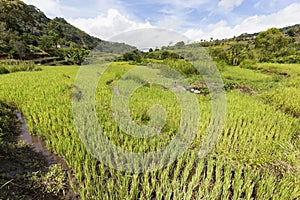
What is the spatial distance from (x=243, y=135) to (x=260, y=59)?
68.8 feet

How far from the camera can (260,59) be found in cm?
2086

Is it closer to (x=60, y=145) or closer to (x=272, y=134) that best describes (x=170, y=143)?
(x=60, y=145)

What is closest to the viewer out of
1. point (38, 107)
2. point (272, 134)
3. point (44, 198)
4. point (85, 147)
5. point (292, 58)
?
point (44, 198)

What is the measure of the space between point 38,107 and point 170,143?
3.84 m

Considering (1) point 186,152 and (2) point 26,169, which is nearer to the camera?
(2) point 26,169

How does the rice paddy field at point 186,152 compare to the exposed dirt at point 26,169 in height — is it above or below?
above

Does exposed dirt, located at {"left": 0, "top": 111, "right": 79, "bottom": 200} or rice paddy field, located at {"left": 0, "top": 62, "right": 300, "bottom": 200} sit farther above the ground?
rice paddy field, located at {"left": 0, "top": 62, "right": 300, "bottom": 200}

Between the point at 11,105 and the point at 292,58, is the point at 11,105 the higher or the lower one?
the lower one

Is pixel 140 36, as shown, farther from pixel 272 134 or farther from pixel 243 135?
pixel 272 134

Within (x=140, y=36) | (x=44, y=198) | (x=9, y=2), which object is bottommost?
(x=44, y=198)

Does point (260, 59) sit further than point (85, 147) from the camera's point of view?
Yes

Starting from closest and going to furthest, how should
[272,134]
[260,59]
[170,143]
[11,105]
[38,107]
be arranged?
1. [170,143]
2. [272,134]
3. [38,107]
4. [11,105]
5. [260,59]

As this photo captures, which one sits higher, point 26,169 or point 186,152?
point 186,152

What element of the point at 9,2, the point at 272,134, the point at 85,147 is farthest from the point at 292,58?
the point at 9,2
